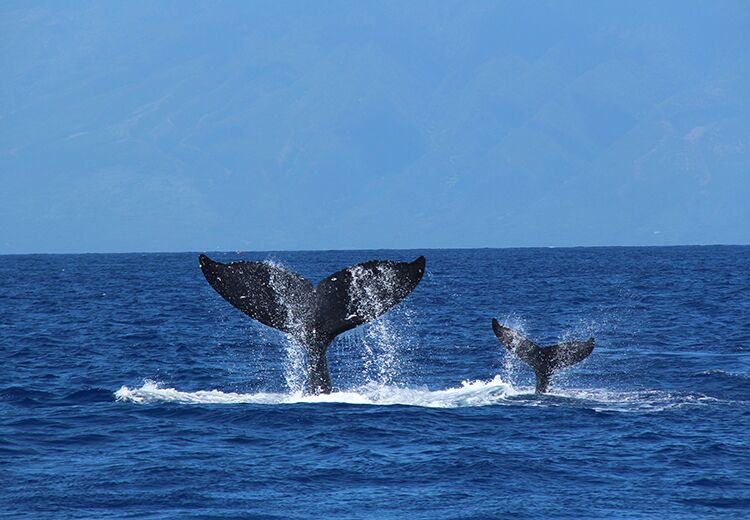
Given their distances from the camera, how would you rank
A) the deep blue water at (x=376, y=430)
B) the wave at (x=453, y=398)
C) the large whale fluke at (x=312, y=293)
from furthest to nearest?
the wave at (x=453, y=398)
the large whale fluke at (x=312, y=293)
the deep blue water at (x=376, y=430)

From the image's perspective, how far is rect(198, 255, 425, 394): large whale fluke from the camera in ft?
45.0

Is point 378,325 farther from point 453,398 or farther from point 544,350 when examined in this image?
point 544,350

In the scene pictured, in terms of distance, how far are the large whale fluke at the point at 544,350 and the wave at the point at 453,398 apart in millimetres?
450

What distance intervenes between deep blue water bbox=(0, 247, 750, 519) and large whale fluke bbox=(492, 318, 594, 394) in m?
0.50

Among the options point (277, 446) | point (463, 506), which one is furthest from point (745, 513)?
point (277, 446)

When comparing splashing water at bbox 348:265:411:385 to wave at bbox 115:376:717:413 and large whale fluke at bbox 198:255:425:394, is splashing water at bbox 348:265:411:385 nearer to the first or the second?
large whale fluke at bbox 198:255:425:394

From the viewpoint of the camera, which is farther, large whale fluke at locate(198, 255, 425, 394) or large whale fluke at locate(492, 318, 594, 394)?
large whale fluke at locate(492, 318, 594, 394)

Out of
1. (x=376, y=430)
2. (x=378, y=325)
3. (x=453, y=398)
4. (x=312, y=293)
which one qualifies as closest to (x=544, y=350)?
(x=453, y=398)

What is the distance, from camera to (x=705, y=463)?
43.4 feet

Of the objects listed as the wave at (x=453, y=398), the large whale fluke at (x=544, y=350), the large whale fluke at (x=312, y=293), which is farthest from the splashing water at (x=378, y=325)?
the large whale fluke at (x=544, y=350)

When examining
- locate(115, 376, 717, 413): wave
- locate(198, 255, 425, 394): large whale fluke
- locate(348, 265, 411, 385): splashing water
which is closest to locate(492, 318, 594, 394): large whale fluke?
locate(115, 376, 717, 413): wave

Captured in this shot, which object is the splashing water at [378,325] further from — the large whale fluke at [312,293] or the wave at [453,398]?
the wave at [453,398]

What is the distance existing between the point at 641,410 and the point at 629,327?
50.1ft

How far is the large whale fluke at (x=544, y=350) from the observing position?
677 inches
